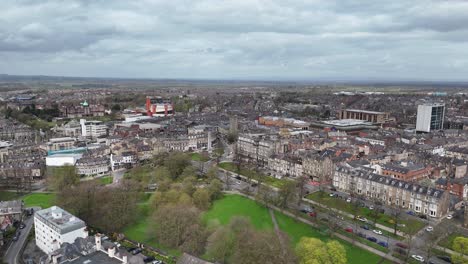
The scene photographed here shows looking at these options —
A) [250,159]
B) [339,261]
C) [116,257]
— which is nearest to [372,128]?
[250,159]

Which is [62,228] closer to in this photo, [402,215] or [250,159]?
[402,215]

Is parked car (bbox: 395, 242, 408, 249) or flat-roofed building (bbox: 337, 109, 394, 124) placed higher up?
Answer: flat-roofed building (bbox: 337, 109, 394, 124)

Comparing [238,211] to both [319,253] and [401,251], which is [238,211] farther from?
[401,251]

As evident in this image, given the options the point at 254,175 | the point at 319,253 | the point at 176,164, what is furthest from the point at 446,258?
the point at 176,164

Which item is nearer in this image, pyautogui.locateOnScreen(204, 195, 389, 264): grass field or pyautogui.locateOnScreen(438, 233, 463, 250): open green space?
pyautogui.locateOnScreen(204, 195, 389, 264): grass field

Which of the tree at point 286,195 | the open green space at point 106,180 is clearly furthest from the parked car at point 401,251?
the open green space at point 106,180

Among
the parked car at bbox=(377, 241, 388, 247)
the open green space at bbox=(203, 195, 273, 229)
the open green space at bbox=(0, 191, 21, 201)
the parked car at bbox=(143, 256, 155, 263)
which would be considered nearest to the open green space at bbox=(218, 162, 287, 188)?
the open green space at bbox=(203, 195, 273, 229)

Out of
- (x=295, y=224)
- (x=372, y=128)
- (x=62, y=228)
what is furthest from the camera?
(x=372, y=128)

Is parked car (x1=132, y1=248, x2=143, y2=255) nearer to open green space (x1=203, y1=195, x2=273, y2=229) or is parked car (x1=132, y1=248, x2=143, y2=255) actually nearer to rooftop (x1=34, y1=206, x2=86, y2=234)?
rooftop (x1=34, y1=206, x2=86, y2=234)
